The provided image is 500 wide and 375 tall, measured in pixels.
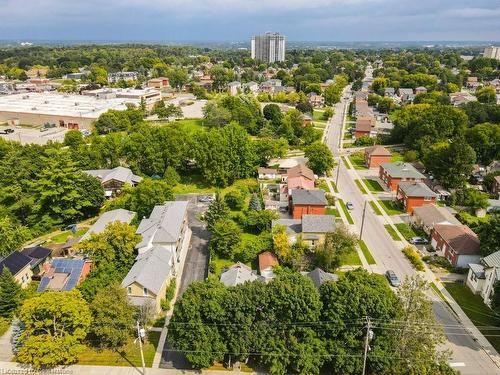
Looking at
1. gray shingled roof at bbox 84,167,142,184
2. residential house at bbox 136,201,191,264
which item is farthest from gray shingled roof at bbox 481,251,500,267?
gray shingled roof at bbox 84,167,142,184

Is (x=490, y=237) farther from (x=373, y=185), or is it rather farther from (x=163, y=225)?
(x=163, y=225)

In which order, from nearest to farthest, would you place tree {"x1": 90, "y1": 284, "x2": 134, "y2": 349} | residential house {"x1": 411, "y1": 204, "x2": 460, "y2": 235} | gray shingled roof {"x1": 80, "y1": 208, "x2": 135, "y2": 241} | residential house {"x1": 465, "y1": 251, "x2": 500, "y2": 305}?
tree {"x1": 90, "y1": 284, "x2": 134, "y2": 349} < residential house {"x1": 465, "y1": 251, "x2": 500, "y2": 305} < gray shingled roof {"x1": 80, "y1": 208, "x2": 135, "y2": 241} < residential house {"x1": 411, "y1": 204, "x2": 460, "y2": 235}

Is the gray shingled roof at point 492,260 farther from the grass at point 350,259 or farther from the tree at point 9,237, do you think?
the tree at point 9,237

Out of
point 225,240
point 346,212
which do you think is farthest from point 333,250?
point 346,212

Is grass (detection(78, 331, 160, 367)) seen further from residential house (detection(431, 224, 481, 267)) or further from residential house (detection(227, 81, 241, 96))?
residential house (detection(227, 81, 241, 96))

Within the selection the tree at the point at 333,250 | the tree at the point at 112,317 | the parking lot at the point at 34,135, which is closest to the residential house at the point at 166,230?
the tree at the point at 112,317

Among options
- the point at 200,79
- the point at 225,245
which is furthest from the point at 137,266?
the point at 200,79
